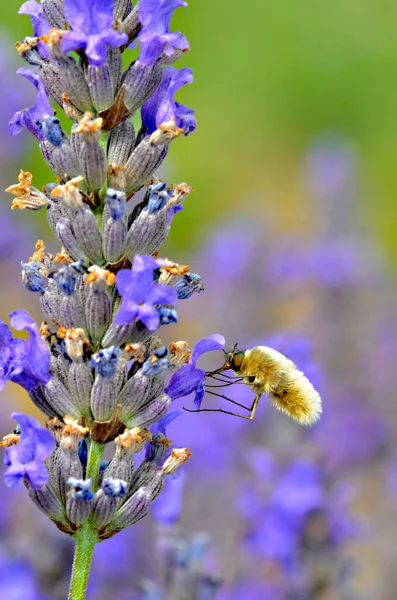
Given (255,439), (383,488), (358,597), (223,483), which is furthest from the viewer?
(383,488)

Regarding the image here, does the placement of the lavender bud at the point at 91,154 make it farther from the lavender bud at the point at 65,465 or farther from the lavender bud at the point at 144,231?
the lavender bud at the point at 65,465

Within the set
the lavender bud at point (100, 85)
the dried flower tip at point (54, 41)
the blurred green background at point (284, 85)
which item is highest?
the blurred green background at point (284, 85)

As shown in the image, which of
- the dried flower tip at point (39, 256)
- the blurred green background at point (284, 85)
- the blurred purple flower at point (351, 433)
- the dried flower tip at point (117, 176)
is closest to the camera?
the dried flower tip at point (117, 176)

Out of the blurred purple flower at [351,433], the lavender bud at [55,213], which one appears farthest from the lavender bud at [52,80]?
the blurred purple flower at [351,433]

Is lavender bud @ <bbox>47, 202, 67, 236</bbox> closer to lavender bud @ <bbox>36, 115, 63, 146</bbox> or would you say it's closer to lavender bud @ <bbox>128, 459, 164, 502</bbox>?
lavender bud @ <bbox>36, 115, 63, 146</bbox>

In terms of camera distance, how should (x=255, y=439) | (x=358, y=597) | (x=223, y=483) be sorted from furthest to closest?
(x=223, y=483)
(x=255, y=439)
(x=358, y=597)


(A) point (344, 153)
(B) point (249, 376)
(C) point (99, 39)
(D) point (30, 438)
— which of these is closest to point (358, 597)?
(B) point (249, 376)

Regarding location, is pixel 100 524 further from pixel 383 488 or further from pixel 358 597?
pixel 383 488
